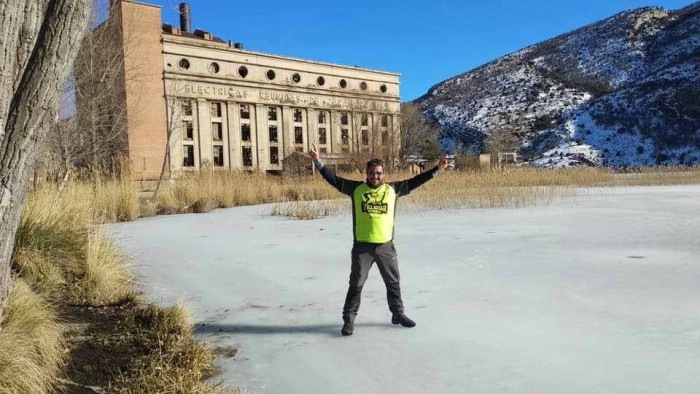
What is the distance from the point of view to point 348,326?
3.86 m

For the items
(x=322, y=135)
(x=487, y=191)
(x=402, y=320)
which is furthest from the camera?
(x=322, y=135)

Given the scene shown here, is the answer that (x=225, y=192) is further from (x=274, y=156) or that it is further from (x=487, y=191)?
(x=274, y=156)

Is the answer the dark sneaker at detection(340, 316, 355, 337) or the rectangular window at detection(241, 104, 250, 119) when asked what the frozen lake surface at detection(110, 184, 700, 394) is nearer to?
the dark sneaker at detection(340, 316, 355, 337)

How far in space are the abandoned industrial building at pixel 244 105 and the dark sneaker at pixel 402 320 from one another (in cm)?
4164

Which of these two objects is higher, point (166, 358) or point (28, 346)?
point (28, 346)

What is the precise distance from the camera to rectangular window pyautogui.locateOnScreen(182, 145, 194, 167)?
52219 mm

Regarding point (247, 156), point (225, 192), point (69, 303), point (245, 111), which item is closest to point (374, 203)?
point (69, 303)

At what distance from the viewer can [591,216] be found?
11.2 meters

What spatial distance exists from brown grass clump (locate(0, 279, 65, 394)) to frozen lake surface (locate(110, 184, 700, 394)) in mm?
981

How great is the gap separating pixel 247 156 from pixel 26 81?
55.8m

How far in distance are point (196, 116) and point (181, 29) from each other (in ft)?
46.7

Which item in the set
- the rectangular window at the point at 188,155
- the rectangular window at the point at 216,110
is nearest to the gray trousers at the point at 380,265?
the rectangular window at the point at 188,155

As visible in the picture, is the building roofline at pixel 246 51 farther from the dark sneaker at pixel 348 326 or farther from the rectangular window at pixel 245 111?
the dark sneaker at pixel 348 326

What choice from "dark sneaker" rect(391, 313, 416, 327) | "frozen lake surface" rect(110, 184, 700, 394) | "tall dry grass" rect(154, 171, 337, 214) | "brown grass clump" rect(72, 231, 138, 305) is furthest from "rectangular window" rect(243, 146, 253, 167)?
"dark sneaker" rect(391, 313, 416, 327)
